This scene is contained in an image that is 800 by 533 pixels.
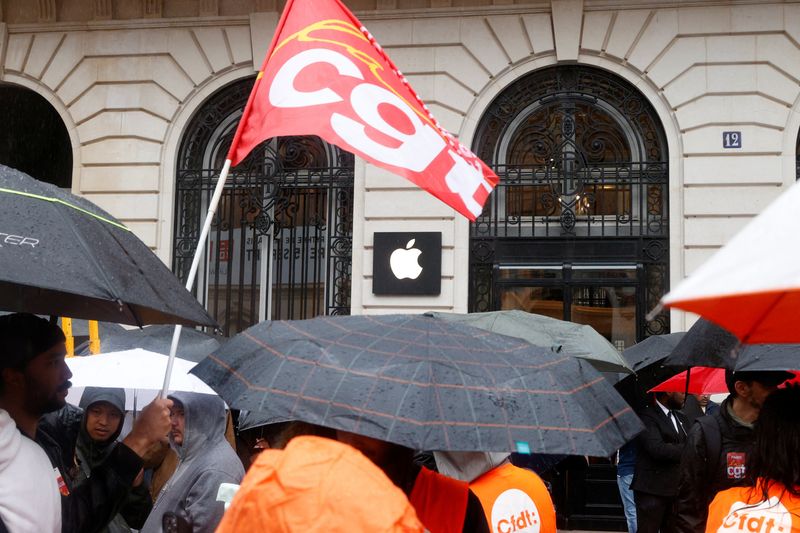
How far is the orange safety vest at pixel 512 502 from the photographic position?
4.02m

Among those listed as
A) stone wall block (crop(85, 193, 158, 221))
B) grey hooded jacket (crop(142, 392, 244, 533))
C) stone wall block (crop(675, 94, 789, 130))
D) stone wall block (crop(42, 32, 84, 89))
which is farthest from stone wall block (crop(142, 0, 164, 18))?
grey hooded jacket (crop(142, 392, 244, 533))

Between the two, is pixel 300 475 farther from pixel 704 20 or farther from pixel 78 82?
pixel 78 82

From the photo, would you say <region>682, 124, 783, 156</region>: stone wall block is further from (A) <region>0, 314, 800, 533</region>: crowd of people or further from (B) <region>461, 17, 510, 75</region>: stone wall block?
(A) <region>0, 314, 800, 533</region>: crowd of people

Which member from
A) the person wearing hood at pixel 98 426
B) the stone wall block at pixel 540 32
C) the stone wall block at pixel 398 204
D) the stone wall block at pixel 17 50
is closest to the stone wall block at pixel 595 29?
the stone wall block at pixel 540 32

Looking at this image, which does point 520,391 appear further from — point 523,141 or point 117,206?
point 117,206

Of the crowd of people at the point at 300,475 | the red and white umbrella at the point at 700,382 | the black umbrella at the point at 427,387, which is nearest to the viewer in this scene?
the crowd of people at the point at 300,475

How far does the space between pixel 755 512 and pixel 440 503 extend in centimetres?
107

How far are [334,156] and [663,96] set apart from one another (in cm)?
472

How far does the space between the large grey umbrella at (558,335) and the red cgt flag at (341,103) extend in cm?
195

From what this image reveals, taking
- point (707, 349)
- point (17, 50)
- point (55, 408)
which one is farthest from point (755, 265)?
point (17, 50)

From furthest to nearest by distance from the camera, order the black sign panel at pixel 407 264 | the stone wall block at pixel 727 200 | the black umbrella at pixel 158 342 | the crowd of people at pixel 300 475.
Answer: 1. the black sign panel at pixel 407 264
2. the stone wall block at pixel 727 200
3. the black umbrella at pixel 158 342
4. the crowd of people at pixel 300 475

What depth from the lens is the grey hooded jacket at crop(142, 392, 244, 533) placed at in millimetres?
4348

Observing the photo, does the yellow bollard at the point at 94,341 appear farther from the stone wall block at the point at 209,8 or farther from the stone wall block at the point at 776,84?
the stone wall block at the point at 776,84

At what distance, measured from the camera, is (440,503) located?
11.1 ft
